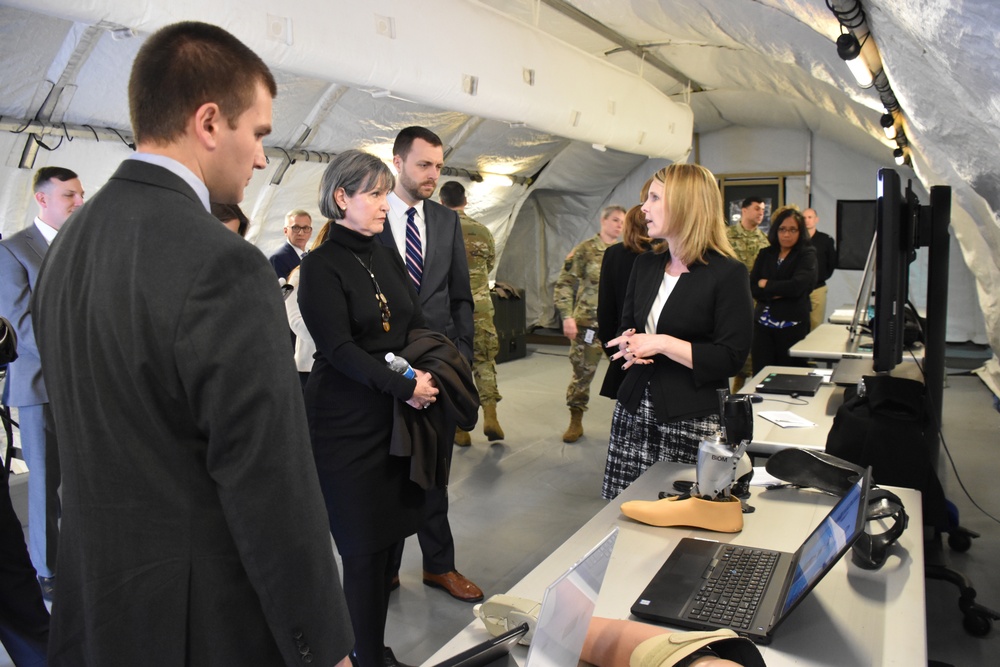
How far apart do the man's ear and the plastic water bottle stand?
3.65 ft

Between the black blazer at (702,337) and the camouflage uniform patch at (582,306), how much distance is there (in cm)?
287

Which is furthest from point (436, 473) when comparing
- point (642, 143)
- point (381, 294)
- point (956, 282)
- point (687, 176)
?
point (956, 282)

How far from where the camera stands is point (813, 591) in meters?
1.39

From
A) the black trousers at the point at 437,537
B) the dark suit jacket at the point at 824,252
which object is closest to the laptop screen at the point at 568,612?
the black trousers at the point at 437,537

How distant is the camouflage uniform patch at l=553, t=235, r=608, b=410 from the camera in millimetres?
5270

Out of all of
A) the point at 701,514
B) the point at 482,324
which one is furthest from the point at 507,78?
the point at 701,514

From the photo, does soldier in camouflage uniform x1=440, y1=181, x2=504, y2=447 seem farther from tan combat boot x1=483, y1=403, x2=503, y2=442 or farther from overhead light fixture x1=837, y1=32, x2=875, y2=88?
overhead light fixture x1=837, y1=32, x2=875, y2=88

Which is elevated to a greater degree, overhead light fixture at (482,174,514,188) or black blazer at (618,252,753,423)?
overhead light fixture at (482,174,514,188)

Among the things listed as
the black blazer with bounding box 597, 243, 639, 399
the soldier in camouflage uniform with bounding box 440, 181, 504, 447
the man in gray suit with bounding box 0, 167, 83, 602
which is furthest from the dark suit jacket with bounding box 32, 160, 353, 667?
the soldier in camouflage uniform with bounding box 440, 181, 504, 447

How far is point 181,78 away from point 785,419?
2.27 m

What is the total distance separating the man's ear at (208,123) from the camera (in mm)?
990

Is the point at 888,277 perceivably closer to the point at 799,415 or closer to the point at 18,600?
the point at 799,415

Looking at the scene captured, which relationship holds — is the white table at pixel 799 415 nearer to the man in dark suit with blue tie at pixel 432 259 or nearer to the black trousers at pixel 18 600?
the man in dark suit with blue tie at pixel 432 259

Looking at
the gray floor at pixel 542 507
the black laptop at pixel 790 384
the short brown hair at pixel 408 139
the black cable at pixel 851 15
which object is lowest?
the gray floor at pixel 542 507
